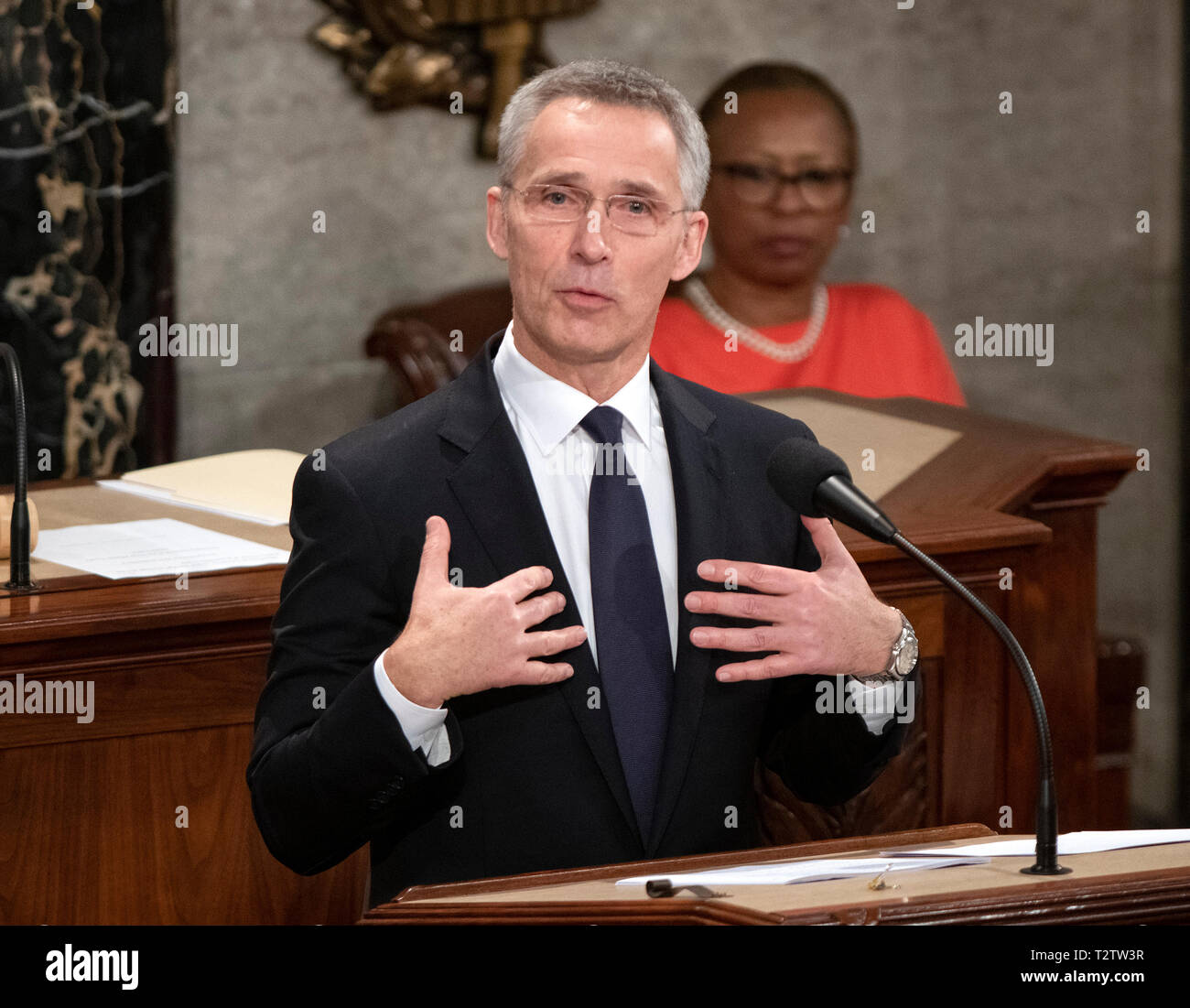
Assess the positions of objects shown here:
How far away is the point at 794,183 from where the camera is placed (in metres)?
5.13

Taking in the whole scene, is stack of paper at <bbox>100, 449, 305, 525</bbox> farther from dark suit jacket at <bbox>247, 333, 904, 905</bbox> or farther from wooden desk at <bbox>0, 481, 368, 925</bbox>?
dark suit jacket at <bbox>247, 333, 904, 905</bbox>

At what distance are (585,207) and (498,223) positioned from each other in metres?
0.14

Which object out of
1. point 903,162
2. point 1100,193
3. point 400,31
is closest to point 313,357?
point 400,31

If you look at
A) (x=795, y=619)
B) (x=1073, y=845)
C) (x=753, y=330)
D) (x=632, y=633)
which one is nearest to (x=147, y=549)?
(x=632, y=633)

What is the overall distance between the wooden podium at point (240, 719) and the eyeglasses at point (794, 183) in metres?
2.28

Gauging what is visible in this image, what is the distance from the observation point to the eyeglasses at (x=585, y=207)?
6.40 ft

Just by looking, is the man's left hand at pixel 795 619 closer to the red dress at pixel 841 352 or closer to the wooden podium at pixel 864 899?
the wooden podium at pixel 864 899

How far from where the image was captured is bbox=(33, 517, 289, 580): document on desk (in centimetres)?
248

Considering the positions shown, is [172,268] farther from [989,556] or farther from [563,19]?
[989,556]

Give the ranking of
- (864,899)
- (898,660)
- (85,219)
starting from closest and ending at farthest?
(864,899) < (898,660) < (85,219)

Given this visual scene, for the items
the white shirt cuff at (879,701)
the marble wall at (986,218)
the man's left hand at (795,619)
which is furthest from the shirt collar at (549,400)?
the marble wall at (986,218)

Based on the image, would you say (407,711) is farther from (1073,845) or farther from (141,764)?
(141,764)

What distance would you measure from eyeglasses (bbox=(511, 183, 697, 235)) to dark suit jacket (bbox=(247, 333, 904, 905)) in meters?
0.21

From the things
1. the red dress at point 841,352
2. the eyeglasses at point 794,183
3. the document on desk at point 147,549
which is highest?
the eyeglasses at point 794,183
